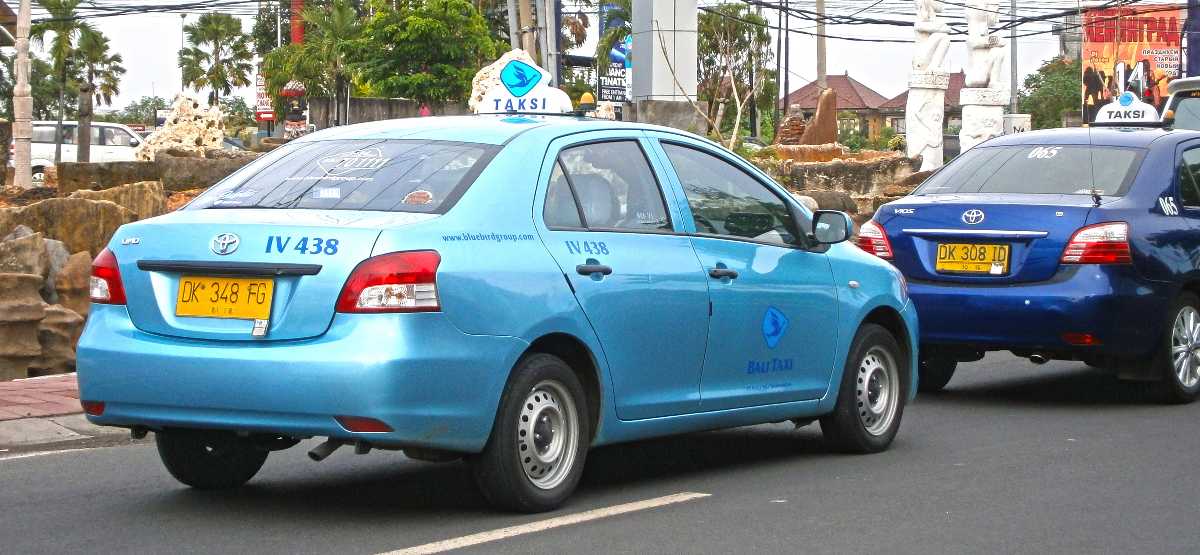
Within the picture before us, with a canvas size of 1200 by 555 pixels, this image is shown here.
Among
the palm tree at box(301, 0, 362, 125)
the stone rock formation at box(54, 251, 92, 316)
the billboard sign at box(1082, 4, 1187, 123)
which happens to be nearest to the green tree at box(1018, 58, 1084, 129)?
the billboard sign at box(1082, 4, 1187, 123)

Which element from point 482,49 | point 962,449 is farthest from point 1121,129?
point 482,49

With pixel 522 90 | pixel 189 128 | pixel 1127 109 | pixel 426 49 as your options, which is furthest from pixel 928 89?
pixel 522 90

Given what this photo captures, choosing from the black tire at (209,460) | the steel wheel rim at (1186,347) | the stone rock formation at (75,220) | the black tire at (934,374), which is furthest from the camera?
the stone rock formation at (75,220)

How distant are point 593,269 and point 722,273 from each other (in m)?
0.88

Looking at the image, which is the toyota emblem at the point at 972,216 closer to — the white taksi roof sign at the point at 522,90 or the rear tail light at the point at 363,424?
the rear tail light at the point at 363,424

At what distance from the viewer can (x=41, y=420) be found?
893 cm

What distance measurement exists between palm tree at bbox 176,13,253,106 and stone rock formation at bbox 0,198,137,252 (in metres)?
86.5

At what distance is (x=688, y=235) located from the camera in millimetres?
7164

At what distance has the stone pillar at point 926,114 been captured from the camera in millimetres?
40219

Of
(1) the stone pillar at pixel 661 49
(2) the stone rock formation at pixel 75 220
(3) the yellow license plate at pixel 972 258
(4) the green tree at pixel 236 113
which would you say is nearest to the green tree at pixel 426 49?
(4) the green tree at pixel 236 113

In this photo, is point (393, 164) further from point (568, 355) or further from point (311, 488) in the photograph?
point (311, 488)

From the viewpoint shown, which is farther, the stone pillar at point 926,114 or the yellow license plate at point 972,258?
the stone pillar at point 926,114

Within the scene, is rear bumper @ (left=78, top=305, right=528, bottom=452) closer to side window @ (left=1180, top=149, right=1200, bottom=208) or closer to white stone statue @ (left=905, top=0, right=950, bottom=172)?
side window @ (left=1180, top=149, right=1200, bottom=208)

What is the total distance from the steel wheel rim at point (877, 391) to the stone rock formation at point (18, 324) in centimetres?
612
